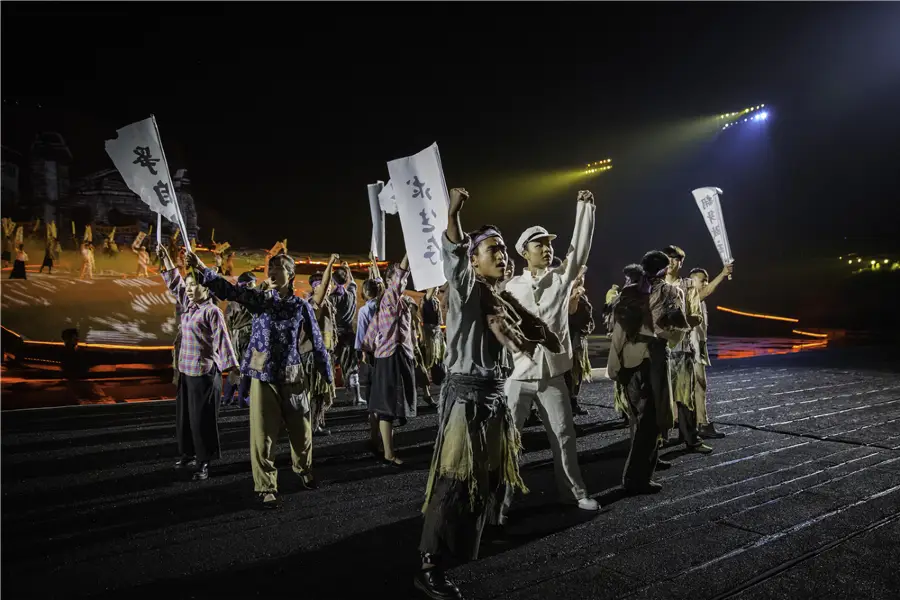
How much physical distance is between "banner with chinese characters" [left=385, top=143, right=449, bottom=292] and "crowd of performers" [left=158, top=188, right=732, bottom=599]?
39 cm

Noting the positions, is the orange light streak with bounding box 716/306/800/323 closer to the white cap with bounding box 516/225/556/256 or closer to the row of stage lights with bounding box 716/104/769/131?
the row of stage lights with bounding box 716/104/769/131

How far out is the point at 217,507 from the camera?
4508 mm

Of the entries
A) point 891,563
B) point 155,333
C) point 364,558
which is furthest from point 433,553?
point 155,333

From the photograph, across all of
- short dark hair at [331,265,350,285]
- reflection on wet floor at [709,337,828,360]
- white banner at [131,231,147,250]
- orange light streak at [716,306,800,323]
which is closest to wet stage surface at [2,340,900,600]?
short dark hair at [331,265,350,285]

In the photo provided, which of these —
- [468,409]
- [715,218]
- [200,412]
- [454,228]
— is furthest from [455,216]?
[715,218]

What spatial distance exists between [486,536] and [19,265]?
1425 centimetres

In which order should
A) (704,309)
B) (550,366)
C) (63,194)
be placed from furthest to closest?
(63,194) < (704,309) < (550,366)

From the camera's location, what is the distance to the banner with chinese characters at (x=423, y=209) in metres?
4.70

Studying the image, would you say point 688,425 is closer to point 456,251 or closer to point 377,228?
point 377,228

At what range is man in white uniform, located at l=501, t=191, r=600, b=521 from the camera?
4129 millimetres

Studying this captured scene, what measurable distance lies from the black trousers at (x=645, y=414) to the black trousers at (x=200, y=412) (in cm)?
370

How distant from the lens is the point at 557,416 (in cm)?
419

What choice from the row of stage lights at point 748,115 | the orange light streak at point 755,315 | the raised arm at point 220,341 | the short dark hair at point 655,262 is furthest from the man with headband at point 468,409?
the orange light streak at point 755,315

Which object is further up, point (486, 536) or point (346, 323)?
point (346, 323)
